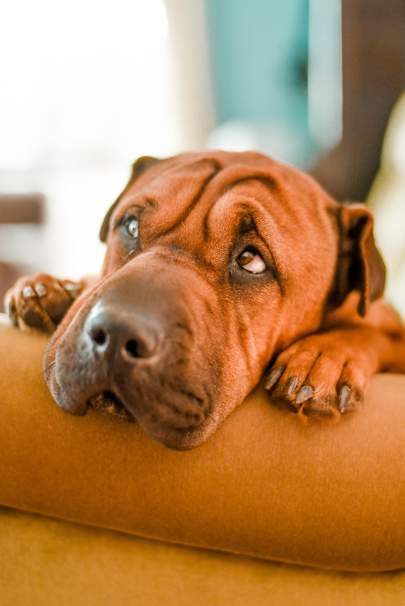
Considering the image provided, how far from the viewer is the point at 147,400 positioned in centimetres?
110

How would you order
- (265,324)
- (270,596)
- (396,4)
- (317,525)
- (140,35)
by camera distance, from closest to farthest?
(317,525) < (270,596) < (265,324) < (396,4) < (140,35)

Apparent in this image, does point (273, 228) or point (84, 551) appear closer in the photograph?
point (84, 551)

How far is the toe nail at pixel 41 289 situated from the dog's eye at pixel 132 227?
0.26 m

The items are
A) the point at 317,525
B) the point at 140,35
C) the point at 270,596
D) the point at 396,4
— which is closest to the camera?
the point at 317,525

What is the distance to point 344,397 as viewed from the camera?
4.05 feet

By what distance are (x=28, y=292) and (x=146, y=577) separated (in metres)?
0.75

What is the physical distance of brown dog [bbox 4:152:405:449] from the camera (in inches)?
43.9

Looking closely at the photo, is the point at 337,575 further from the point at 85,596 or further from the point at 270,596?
the point at 85,596

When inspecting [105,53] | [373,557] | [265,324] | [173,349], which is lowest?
[373,557]

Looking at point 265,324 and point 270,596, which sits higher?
point 265,324

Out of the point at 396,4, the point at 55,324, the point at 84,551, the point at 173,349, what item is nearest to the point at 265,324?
the point at 173,349

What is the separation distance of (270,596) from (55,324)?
81 centimetres

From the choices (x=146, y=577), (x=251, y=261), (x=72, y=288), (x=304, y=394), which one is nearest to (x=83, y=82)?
(x=72, y=288)

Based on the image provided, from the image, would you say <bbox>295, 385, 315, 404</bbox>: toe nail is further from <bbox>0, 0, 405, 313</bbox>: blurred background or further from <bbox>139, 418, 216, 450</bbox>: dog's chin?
<bbox>0, 0, 405, 313</bbox>: blurred background
